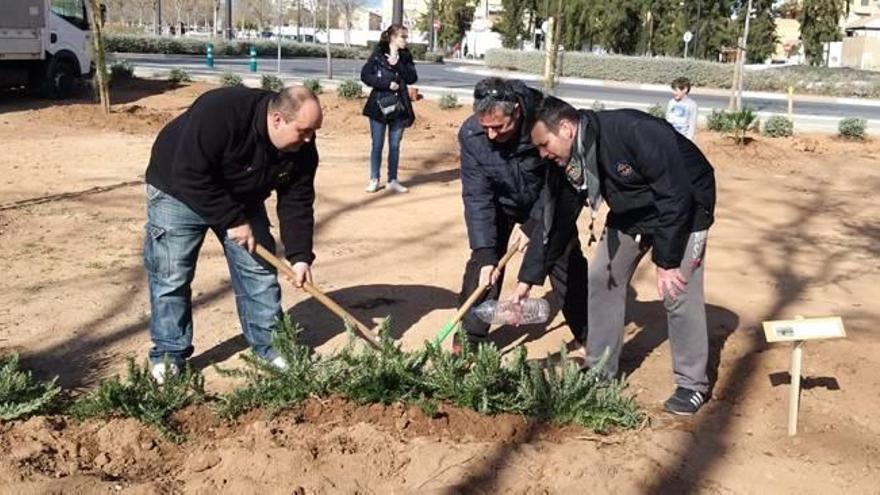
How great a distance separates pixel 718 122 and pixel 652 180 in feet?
40.4

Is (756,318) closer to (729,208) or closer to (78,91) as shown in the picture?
(729,208)

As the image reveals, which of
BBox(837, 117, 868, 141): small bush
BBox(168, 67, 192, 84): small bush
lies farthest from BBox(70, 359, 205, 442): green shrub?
BBox(168, 67, 192, 84): small bush

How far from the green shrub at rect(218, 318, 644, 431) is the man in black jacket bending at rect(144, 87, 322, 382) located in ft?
1.55

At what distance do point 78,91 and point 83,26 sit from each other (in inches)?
50.6

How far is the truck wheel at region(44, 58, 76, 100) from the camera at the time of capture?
17.4m

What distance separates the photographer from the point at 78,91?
1870 centimetres

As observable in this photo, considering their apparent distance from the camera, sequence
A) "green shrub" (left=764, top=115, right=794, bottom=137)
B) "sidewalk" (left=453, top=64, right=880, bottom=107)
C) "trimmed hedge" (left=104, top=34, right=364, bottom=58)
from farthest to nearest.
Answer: "trimmed hedge" (left=104, top=34, right=364, bottom=58)
"sidewalk" (left=453, top=64, right=880, bottom=107)
"green shrub" (left=764, top=115, right=794, bottom=137)

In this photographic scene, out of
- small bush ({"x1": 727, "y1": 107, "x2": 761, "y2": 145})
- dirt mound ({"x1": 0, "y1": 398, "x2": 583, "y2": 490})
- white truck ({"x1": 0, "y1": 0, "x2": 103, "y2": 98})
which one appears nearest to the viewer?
dirt mound ({"x1": 0, "y1": 398, "x2": 583, "y2": 490})

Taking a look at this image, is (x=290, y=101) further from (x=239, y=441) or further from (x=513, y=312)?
(x=513, y=312)

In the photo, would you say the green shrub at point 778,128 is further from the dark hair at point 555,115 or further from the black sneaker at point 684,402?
the dark hair at point 555,115

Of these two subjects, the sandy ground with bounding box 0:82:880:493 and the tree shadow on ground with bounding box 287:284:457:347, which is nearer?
the sandy ground with bounding box 0:82:880:493

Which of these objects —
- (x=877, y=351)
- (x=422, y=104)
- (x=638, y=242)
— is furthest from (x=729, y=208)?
(x=422, y=104)

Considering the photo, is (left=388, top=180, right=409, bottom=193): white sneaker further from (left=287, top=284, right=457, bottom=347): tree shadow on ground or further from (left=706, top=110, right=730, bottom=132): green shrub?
(left=706, top=110, right=730, bottom=132): green shrub

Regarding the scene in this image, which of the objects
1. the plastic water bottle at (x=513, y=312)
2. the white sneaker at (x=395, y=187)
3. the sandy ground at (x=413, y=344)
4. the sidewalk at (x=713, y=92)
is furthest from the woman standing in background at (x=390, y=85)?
the sidewalk at (x=713, y=92)
